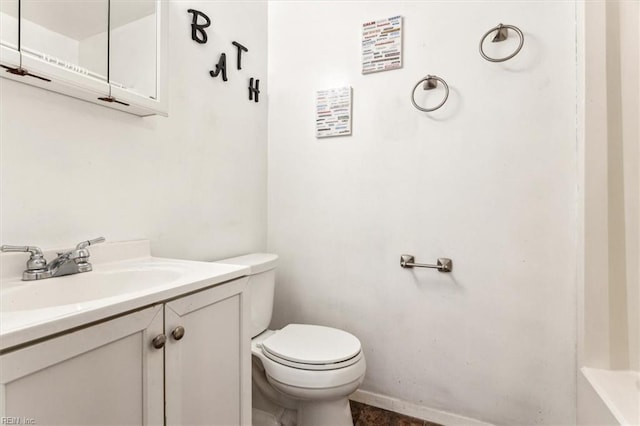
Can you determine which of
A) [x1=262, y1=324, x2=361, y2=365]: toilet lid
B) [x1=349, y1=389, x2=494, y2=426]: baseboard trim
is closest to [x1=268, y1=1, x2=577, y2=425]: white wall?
[x1=349, y1=389, x2=494, y2=426]: baseboard trim

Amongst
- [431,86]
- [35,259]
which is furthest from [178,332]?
[431,86]

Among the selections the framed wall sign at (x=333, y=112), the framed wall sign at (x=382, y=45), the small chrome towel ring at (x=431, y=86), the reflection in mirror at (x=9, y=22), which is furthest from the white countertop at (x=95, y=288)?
the framed wall sign at (x=382, y=45)

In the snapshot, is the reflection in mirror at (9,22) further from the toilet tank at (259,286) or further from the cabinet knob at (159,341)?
the toilet tank at (259,286)

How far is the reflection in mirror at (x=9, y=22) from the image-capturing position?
801 millimetres

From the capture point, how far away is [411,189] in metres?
1.55

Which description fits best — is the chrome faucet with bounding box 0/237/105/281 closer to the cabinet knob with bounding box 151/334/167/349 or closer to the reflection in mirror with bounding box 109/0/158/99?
the cabinet knob with bounding box 151/334/167/349

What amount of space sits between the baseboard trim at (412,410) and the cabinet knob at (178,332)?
124cm

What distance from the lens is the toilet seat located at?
1.21 m

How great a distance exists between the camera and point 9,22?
0.82 m

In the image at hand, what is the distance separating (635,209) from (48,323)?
166cm

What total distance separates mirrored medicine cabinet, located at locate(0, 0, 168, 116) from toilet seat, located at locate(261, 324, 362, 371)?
1056 mm

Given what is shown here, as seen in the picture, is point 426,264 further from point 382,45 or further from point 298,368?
point 382,45

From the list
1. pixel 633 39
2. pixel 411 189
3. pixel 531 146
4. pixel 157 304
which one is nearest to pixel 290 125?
pixel 411 189

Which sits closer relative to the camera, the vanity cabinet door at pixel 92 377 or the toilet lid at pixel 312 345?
the vanity cabinet door at pixel 92 377
